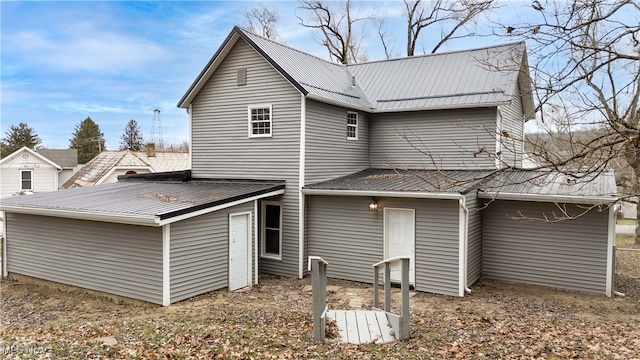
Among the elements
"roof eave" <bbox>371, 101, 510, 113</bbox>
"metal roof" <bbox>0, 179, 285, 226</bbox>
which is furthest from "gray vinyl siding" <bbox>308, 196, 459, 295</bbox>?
"roof eave" <bbox>371, 101, 510, 113</bbox>

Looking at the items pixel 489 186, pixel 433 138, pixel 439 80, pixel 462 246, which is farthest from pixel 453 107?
pixel 462 246

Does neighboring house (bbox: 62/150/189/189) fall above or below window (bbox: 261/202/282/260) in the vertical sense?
above

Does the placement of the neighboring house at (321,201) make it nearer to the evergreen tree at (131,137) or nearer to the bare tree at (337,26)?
the bare tree at (337,26)

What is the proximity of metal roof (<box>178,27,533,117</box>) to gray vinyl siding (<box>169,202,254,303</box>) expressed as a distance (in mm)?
4191

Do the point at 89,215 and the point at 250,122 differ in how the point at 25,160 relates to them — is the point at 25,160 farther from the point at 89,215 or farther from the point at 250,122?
the point at 89,215

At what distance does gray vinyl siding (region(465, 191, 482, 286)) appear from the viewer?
1059 cm

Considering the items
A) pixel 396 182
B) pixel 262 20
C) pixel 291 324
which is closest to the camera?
pixel 291 324

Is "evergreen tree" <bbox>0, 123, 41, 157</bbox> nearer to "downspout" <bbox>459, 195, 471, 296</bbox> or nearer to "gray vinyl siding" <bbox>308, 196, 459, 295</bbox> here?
"gray vinyl siding" <bbox>308, 196, 459, 295</bbox>

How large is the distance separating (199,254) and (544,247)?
863 centimetres

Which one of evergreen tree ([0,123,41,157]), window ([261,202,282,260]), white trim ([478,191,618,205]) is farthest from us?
evergreen tree ([0,123,41,157])

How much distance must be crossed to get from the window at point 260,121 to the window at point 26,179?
25673 mm

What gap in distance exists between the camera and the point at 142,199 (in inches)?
408

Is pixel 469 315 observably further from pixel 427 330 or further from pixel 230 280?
pixel 230 280

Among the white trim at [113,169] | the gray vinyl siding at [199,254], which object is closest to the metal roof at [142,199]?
the gray vinyl siding at [199,254]
